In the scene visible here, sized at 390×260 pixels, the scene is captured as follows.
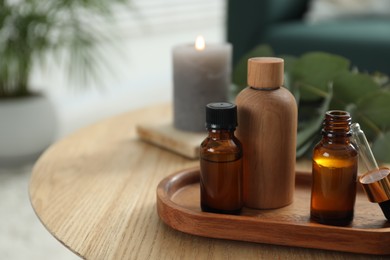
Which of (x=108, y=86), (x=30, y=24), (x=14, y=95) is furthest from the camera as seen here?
(x=108, y=86)

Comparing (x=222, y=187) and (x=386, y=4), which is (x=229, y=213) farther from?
(x=386, y=4)

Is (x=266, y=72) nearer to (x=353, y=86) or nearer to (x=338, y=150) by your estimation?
(x=338, y=150)

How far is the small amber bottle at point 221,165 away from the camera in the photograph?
0.73 metres

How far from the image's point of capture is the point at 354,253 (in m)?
0.69

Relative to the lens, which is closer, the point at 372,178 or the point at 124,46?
the point at 372,178

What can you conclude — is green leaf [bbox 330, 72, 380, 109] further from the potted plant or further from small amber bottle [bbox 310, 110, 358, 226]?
the potted plant

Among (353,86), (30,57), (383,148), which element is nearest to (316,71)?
(353,86)

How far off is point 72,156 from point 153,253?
409 mm

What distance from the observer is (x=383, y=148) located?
0.97m

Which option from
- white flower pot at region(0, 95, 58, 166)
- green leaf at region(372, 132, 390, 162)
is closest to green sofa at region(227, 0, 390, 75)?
white flower pot at region(0, 95, 58, 166)

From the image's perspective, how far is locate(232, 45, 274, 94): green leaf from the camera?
1.15m

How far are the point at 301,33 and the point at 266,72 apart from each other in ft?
5.23

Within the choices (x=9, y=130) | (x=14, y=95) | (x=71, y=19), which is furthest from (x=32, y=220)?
(x=71, y=19)

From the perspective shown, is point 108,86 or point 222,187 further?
point 108,86
